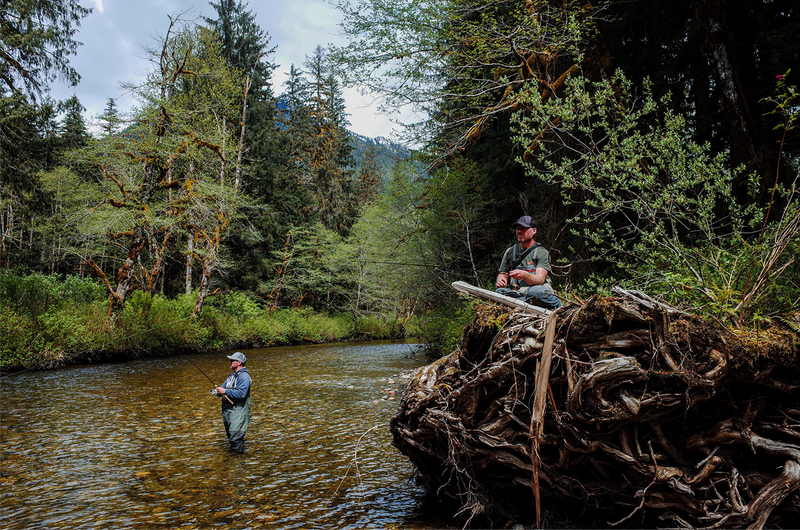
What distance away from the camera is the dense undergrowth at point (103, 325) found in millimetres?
13047

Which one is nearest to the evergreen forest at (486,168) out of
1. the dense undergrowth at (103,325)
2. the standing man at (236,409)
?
the dense undergrowth at (103,325)

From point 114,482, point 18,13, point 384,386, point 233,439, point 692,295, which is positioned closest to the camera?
point 692,295

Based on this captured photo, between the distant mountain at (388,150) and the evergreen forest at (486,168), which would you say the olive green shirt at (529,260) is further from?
the distant mountain at (388,150)

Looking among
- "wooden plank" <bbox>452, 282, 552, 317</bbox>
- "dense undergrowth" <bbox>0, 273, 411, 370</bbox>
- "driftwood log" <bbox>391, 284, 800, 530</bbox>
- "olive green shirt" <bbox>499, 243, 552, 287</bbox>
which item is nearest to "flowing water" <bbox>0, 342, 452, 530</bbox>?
"driftwood log" <bbox>391, 284, 800, 530</bbox>

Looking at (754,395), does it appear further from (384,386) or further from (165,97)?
(165,97)

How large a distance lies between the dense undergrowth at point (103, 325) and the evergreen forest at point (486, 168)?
8 cm

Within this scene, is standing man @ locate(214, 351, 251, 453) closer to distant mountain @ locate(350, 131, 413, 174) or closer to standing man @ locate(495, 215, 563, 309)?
standing man @ locate(495, 215, 563, 309)

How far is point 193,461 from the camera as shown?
5.91 meters

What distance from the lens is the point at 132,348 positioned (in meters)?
16.6

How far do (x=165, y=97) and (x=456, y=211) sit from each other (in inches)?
524

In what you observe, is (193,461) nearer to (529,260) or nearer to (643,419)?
(529,260)

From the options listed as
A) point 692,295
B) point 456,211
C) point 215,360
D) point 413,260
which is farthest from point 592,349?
point 215,360

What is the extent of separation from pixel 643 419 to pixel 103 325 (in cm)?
1719

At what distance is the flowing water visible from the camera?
14.1ft
